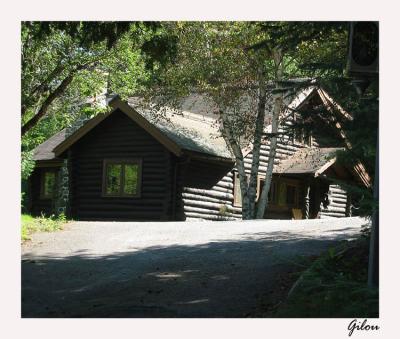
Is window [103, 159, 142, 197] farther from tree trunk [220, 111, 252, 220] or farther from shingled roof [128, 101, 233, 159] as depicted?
tree trunk [220, 111, 252, 220]

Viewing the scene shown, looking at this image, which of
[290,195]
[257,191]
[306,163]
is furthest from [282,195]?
[257,191]

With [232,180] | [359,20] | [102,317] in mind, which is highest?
[359,20]

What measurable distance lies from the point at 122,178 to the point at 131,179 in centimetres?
30

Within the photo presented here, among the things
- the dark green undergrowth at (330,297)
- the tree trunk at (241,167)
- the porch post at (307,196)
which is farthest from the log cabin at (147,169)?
the dark green undergrowth at (330,297)

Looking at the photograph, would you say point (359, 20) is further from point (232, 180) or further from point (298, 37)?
point (232, 180)

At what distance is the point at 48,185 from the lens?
24.3 metres

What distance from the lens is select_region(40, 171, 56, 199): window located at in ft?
77.7

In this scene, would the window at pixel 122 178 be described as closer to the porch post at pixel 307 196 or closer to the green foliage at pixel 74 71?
the green foliage at pixel 74 71

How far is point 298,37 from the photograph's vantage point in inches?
363

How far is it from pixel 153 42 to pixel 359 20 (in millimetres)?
3675

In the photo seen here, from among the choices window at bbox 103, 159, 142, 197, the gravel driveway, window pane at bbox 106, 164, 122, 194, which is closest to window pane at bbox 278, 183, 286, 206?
window at bbox 103, 159, 142, 197

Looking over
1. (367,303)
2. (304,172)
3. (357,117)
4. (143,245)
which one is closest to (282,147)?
(304,172)

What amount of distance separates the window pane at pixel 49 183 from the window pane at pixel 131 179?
3.79 metres

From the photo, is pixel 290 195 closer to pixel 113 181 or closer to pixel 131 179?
pixel 131 179
